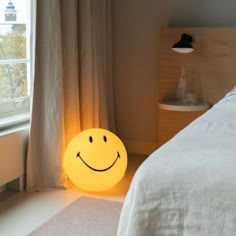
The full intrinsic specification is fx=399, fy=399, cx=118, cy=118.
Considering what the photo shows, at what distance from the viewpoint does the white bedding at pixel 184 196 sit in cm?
102

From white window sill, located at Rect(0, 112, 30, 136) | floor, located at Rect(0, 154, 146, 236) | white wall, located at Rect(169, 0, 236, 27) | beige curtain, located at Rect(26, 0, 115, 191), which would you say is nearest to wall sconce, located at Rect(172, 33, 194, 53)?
white wall, located at Rect(169, 0, 236, 27)

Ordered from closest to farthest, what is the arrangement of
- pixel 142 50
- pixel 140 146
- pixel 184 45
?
pixel 184 45
pixel 142 50
pixel 140 146

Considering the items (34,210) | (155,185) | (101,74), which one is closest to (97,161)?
(34,210)

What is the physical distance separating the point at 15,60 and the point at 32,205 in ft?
3.15

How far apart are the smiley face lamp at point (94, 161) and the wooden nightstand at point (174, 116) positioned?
0.67 metres

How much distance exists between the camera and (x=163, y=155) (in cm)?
121

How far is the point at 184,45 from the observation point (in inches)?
114

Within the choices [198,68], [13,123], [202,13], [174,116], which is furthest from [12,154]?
[202,13]

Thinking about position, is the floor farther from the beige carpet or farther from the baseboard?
the baseboard

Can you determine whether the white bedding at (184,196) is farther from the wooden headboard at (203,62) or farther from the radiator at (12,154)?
the wooden headboard at (203,62)

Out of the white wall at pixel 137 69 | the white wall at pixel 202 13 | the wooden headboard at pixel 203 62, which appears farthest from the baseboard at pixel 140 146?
the white wall at pixel 202 13

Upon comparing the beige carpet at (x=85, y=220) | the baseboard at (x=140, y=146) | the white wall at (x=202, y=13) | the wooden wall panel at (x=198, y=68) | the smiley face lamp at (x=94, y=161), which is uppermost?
the white wall at (x=202, y=13)

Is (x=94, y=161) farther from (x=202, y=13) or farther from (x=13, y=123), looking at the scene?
(x=202, y=13)

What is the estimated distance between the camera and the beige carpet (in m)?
2.04
